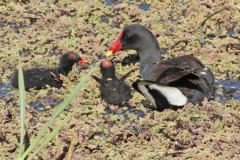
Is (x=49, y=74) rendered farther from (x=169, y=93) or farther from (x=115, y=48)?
(x=169, y=93)

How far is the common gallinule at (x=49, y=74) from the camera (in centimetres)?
669

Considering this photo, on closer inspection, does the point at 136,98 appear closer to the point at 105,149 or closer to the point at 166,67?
the point at 166,67

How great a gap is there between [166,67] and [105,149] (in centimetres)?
154

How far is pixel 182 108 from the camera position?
223 inches

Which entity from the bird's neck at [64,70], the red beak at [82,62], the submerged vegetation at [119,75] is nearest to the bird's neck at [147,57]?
the submerged vegetation at [119,75]

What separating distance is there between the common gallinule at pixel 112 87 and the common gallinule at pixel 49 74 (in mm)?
547

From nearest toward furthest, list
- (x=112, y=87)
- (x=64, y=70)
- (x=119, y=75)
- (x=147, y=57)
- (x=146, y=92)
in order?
(x=146, y=92) < (x=112, y=87) < (x=147, y=57) < (x=119, y=75) < (x=64, y=70)

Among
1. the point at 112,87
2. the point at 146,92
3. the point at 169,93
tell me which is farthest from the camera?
the point at 112,87

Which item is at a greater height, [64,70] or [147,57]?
[147,57]

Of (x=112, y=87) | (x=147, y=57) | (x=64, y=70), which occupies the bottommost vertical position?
(x=112, y=87)

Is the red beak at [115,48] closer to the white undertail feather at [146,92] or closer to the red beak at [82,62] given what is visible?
the red beak at [82,62]

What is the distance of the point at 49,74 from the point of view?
22.5ft

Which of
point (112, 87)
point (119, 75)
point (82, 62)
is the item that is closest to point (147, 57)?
point (119, 75)

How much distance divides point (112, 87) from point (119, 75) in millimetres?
554
